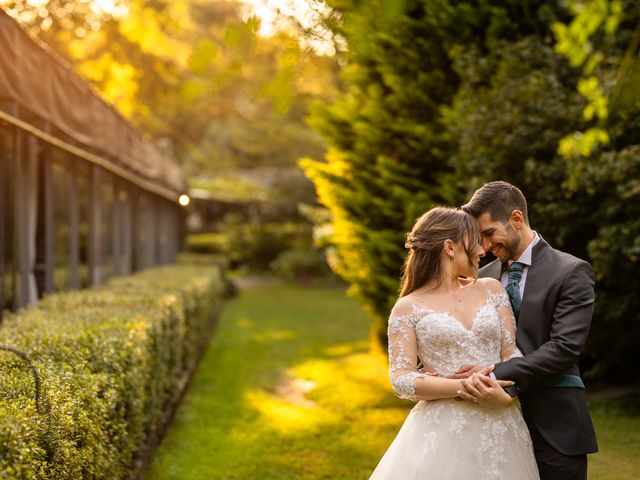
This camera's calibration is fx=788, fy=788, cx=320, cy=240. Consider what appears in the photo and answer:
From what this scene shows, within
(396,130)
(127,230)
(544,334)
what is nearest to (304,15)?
(544,334)

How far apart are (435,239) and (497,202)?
45cm

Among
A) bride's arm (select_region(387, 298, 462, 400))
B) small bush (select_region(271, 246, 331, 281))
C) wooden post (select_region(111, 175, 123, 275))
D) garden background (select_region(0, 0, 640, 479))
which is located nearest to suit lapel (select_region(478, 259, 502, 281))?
bride's arm (select_region(387, 298, 462, 400))

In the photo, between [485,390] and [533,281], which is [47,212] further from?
[485,390]

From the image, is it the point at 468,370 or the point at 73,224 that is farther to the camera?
A: the point at 73,224

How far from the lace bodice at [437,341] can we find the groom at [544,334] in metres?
0.10

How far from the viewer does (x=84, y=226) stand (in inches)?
487

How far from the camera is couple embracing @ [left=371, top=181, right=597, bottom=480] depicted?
152 inches

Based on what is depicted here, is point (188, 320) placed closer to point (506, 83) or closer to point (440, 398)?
point (506, 83)

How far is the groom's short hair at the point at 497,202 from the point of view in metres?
4.25

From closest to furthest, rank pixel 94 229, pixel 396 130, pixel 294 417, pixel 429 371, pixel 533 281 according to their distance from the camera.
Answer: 1. pixel 429 371
2. pixel 533 281
3. pixel 294 417
4. pixel 396 130
5. pixel 94 229

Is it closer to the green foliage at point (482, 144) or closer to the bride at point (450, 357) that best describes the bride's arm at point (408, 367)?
the bride at point (450, 357)

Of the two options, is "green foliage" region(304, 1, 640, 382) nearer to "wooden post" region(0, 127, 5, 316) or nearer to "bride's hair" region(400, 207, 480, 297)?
"bride's hair" region(400, 207, 480, 297)

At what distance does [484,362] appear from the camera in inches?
156

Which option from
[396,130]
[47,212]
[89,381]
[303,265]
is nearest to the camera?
[89,381]
